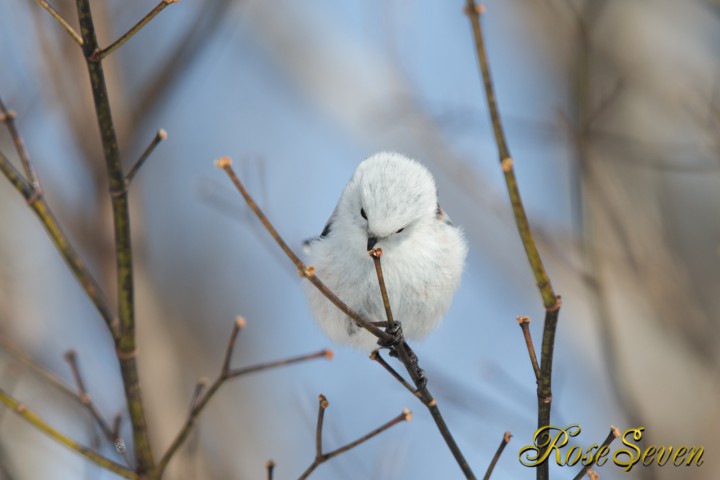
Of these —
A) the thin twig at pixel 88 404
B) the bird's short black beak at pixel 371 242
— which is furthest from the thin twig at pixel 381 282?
the thin twig at pixel 88 404

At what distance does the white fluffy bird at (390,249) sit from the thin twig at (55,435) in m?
1.15

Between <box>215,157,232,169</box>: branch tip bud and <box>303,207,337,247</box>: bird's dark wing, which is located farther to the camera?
<box>303,207,337,247</box>: bird's dark wing

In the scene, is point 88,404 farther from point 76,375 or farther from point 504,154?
point 504,154

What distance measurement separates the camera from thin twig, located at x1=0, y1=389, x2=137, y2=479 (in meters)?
1.61

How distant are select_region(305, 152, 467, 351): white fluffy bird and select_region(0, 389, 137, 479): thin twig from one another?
3.78 ft

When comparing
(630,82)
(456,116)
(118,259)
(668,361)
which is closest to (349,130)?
(456,116)

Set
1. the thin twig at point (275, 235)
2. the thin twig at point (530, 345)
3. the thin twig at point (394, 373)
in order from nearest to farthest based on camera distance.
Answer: the thin twig at point (275, 235) < the thin twig at point (530, 345) < the thin twig at point (394, 373)

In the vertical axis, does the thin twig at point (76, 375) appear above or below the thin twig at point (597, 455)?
below

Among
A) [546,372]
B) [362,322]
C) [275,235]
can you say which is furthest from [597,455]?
[275,235]

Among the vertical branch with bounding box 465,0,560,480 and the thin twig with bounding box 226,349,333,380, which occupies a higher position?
the vertical branch with bounding box 465,0,560,480

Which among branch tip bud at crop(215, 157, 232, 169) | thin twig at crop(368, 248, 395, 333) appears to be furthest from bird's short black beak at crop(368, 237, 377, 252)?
branch tip bud at crop(215, 157, 232, 169)

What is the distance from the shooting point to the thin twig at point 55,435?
1614 millimetres

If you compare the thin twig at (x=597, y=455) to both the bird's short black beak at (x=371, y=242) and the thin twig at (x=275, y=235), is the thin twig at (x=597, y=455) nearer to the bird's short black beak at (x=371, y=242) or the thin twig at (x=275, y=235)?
the thin twig at (x=275, y=235)

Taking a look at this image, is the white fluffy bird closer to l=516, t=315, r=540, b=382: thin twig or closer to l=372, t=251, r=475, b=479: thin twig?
l=372, t=251, r=475, b=479: thin twig
